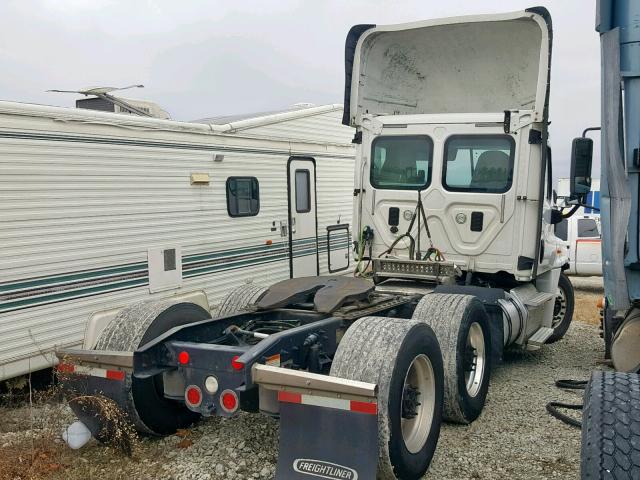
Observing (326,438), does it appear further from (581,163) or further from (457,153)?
(457,153)

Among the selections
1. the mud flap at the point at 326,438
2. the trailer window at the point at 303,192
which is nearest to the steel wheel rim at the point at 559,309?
the trailer window at the point at 303,192

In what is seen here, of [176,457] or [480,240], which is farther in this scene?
[480,240]

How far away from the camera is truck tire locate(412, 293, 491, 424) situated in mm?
4832

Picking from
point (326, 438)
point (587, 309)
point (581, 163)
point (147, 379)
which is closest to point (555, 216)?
point (581, 163)

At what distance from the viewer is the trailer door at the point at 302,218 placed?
884cm

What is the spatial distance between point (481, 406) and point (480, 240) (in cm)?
188

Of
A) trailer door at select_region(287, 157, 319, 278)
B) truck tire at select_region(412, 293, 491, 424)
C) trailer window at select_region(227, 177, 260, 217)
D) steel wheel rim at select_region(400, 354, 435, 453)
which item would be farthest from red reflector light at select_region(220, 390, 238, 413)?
trailer door at select_region(287, 157, 319, 278)

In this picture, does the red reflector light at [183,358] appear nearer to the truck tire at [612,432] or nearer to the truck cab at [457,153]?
the truck tire at [612,432]

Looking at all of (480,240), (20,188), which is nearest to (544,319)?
(480,240)

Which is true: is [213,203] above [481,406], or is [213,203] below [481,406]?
above

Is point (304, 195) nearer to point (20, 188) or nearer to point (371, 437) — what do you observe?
point (20, 188)

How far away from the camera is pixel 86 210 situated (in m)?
6.03

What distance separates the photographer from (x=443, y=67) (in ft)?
23.7

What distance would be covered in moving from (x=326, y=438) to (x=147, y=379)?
147 cm
